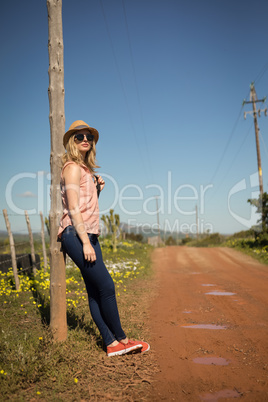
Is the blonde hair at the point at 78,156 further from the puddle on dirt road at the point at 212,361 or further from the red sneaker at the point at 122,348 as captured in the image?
the puddle on dirt road at the point at 212,361

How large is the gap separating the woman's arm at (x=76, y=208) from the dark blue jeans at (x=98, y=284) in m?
0.09

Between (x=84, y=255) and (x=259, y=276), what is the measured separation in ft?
25.6

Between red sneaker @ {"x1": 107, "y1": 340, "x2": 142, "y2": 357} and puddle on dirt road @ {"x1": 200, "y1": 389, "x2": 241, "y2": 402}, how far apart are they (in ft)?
3.29

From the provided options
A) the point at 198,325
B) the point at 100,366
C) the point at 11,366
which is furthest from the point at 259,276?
the point at 11,366

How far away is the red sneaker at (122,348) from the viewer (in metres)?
3.35

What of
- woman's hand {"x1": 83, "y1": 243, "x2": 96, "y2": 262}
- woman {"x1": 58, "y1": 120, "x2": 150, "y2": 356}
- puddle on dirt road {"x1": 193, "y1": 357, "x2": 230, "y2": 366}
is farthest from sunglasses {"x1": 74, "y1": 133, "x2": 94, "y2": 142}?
puddle on dirt road {"x1": 193, "y1": 357, "x2": 230, "y2": 366}

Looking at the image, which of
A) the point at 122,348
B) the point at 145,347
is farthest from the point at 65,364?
the point at 145,347

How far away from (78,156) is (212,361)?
8.99 ft

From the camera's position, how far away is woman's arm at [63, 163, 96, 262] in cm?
307

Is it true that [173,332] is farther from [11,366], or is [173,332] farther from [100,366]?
[11,366]

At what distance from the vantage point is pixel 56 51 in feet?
13.0

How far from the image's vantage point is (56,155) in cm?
380

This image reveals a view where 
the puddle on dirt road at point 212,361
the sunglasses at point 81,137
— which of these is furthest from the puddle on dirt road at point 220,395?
the sunglasses at point 81,137

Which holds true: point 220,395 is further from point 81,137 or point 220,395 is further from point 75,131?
point 75,131
